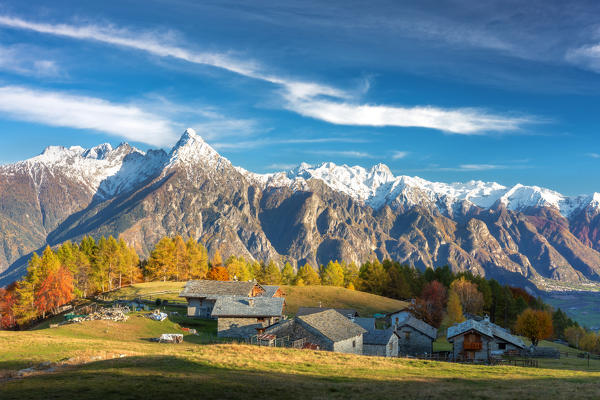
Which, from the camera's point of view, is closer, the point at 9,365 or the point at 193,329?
the point at 9,365

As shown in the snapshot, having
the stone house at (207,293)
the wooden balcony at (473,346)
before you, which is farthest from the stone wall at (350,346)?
the stone house at (207,293)

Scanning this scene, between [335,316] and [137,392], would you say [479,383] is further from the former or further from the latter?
[335,316]

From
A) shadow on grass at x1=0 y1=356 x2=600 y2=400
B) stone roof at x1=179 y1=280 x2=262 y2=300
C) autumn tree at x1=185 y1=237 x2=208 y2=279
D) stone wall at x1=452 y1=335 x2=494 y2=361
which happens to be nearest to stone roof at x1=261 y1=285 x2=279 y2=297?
stone roof at x1=179 y1=280 x2=262 y2=300

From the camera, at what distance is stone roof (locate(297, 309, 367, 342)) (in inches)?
2525

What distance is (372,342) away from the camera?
235ft

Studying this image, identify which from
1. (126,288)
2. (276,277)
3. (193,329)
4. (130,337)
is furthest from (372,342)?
(276,277)

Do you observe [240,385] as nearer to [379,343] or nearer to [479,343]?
[379,343]

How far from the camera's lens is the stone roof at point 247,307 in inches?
3120

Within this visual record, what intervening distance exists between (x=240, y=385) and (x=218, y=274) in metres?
113

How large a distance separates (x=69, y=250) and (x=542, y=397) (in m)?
121

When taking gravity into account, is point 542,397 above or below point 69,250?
below

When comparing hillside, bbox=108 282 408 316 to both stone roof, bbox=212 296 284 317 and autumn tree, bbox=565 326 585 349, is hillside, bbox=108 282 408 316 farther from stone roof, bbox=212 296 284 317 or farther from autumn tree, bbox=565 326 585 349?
autumn tree, bbox=565 326 585 349

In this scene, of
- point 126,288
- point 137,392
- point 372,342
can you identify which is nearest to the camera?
point 137,392

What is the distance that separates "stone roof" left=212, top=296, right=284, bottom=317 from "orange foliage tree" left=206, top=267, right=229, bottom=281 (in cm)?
5677
